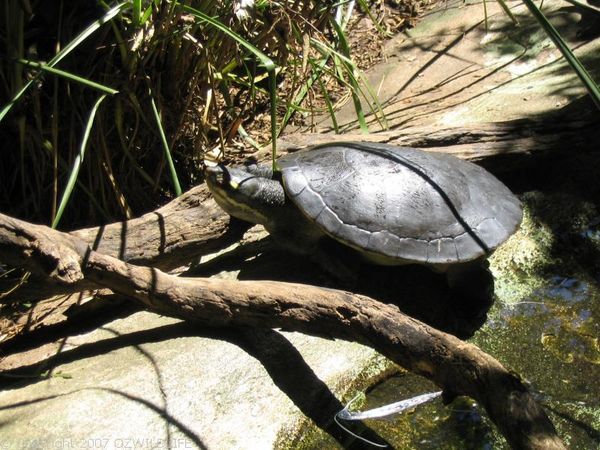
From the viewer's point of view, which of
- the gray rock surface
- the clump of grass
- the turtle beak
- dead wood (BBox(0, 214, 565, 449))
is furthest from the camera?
the clump of grass

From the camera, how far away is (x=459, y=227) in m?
2.55

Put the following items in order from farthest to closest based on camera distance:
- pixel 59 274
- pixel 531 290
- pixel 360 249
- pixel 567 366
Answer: pixel 531 290 → pixel 360 249 → pixel 567 366 → pixel 59 274

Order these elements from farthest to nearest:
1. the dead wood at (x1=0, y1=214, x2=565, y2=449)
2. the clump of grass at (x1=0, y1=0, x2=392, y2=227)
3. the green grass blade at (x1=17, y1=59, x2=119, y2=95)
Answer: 1. the clump of grass at (x1=0, y1=0, x2=392, y2=227)
2. the green grass blade at (x1=17, y1=59, x2=119, y2=95)
3. the dead wood at (x1=0, y1=214, x2=565, y2=449)

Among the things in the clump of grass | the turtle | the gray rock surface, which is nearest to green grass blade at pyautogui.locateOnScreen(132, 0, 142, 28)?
the clump of grass

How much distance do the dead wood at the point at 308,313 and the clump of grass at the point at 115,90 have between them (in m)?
0.54

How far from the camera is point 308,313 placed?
2.17 metres

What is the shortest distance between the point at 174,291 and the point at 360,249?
757 millimetres

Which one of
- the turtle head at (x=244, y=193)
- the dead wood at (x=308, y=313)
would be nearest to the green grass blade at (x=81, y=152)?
the dead wood at (x=308, y=313)

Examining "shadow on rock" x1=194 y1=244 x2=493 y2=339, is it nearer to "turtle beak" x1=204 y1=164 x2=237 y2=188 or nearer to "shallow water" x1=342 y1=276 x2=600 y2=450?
"shallow water" x1=342 y1=276 x2=600 y2=450

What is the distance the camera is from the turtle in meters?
2.53

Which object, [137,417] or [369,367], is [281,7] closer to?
[369,367]

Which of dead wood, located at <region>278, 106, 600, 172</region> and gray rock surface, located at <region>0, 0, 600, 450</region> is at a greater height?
dead wood, located at <region>278, 106, 600, 172</region>

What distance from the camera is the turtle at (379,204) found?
8.29 ft

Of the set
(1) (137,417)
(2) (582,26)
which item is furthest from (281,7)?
(2) (582,26)
